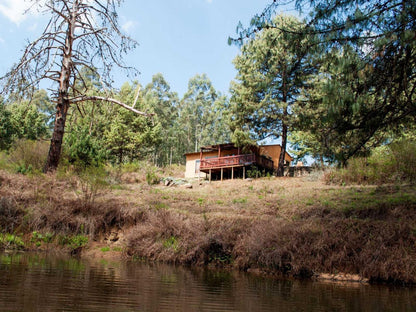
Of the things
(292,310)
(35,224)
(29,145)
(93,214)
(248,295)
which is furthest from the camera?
(29,145)

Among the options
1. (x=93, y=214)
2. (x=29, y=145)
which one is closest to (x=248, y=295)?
(x=93, y=214)

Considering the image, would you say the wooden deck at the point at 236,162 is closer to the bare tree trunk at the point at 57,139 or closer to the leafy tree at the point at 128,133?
the leafy tree at the point at 128,133

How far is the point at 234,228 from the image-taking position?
940cm

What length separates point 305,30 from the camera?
659 centimetres

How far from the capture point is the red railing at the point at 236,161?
94.7 ft

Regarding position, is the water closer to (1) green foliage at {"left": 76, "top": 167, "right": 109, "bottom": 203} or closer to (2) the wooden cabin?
(1) green foliage at {"left": 76, "top": 167, "right": 109, "bottom": 203}

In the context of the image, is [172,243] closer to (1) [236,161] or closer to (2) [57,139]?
(2) [57,139]

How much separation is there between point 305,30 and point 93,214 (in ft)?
29.7

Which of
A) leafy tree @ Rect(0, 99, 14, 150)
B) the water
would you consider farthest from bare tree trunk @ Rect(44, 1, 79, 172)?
leafy tree @ Rect(0, 99, 14, 150)

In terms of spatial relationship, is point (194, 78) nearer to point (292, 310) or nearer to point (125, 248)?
point (125, 248)

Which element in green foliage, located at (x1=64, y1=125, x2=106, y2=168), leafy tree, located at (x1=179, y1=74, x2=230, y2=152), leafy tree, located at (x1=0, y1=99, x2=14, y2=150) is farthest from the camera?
leafy tree, located at (x1=179, y1=74, x2=230, y2=152)

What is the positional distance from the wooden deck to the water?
2262 centimetres

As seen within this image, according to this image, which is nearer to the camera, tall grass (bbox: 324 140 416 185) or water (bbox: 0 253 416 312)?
water (bbox: 0 253 416 312)

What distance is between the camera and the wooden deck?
94.8 ft
